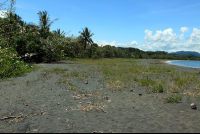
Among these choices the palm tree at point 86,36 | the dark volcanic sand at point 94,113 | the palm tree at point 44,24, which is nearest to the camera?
the dark volcanic sand at point 94,113

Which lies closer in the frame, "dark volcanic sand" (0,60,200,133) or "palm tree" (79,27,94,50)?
"dark volcanic sand" (0,60,200,133)

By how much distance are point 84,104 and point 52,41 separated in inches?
865

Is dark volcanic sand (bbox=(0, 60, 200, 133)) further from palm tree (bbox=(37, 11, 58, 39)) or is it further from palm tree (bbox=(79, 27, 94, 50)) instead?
palm tree (bbox=(79, 27, 94, 50))

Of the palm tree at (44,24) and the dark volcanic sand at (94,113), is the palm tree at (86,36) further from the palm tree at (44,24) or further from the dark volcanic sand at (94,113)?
the dark volcanic sand at (94,113)

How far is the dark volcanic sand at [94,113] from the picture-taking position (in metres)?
3.61

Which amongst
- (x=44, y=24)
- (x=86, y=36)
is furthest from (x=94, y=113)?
(x=86, y=36)

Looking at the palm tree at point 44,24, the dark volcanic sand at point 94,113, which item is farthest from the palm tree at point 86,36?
the dark volcanic sand at point 94,113

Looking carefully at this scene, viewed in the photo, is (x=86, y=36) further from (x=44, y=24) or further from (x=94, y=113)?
(x=94, y=113)

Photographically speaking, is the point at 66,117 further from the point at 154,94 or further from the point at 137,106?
the point at 154,94

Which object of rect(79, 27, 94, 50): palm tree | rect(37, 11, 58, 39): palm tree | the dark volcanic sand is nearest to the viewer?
the dark volcanic sand

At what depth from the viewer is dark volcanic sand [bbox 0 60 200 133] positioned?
3.61 m

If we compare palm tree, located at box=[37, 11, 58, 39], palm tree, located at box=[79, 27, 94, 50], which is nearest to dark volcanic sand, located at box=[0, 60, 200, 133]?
palm tree, located at box=[37, 11, 58, 39]

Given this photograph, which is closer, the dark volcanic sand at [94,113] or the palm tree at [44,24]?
the dark volcanic sand at [94,113]

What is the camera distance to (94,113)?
460 cm
